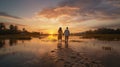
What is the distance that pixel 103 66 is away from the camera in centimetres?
833

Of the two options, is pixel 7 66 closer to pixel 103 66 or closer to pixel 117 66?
pixel 103 66

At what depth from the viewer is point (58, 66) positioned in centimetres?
848

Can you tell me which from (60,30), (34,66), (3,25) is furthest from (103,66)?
(3,25)

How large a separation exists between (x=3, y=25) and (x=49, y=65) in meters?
125

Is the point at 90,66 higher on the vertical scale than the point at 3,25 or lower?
lower

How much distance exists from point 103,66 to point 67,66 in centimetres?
207

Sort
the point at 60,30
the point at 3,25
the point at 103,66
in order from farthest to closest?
the point at 3,25, the point at 60,30, the point at 103,66

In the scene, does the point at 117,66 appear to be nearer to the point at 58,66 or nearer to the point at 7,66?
the point at 58,66

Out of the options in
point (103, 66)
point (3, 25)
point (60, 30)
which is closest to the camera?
point (103, 66)

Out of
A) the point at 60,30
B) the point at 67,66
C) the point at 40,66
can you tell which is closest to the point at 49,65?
the point at 40,66

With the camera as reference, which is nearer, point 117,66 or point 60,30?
point 117,66

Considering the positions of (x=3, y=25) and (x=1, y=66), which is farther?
(x=3, y=25)

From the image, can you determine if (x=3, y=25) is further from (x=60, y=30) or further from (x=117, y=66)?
(x=117, y=66)

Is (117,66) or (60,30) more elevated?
(60,30)
